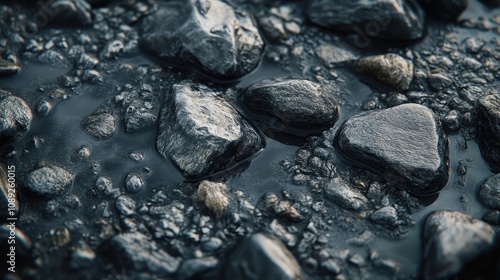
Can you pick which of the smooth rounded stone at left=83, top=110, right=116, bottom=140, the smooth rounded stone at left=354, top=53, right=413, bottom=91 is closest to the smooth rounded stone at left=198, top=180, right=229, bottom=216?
the smooth rounded stone at left=83, top=110, right=116, bottom=140

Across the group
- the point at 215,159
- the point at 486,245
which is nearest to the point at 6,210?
the point at 215,159

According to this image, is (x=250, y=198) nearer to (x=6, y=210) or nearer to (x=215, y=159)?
(x=215, y=159)

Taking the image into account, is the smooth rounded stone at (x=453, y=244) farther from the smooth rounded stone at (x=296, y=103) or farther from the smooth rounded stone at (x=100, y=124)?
the smooth rounded stone at (x=100, y=124)

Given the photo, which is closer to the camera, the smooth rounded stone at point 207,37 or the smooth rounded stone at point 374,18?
the smooth rounded stone at point 207,37

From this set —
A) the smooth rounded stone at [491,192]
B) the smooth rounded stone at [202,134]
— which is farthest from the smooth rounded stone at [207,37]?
the smooth rounded stone at [491,192]

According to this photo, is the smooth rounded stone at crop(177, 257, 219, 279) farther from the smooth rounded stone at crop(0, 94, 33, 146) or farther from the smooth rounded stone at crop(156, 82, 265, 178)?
the smooth rounded stone at crop(0, 94, 33, 146)

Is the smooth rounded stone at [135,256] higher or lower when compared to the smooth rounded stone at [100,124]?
lower

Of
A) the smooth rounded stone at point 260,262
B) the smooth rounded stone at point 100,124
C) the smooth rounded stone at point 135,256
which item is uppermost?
the smooth rounded stone at point 100,124
